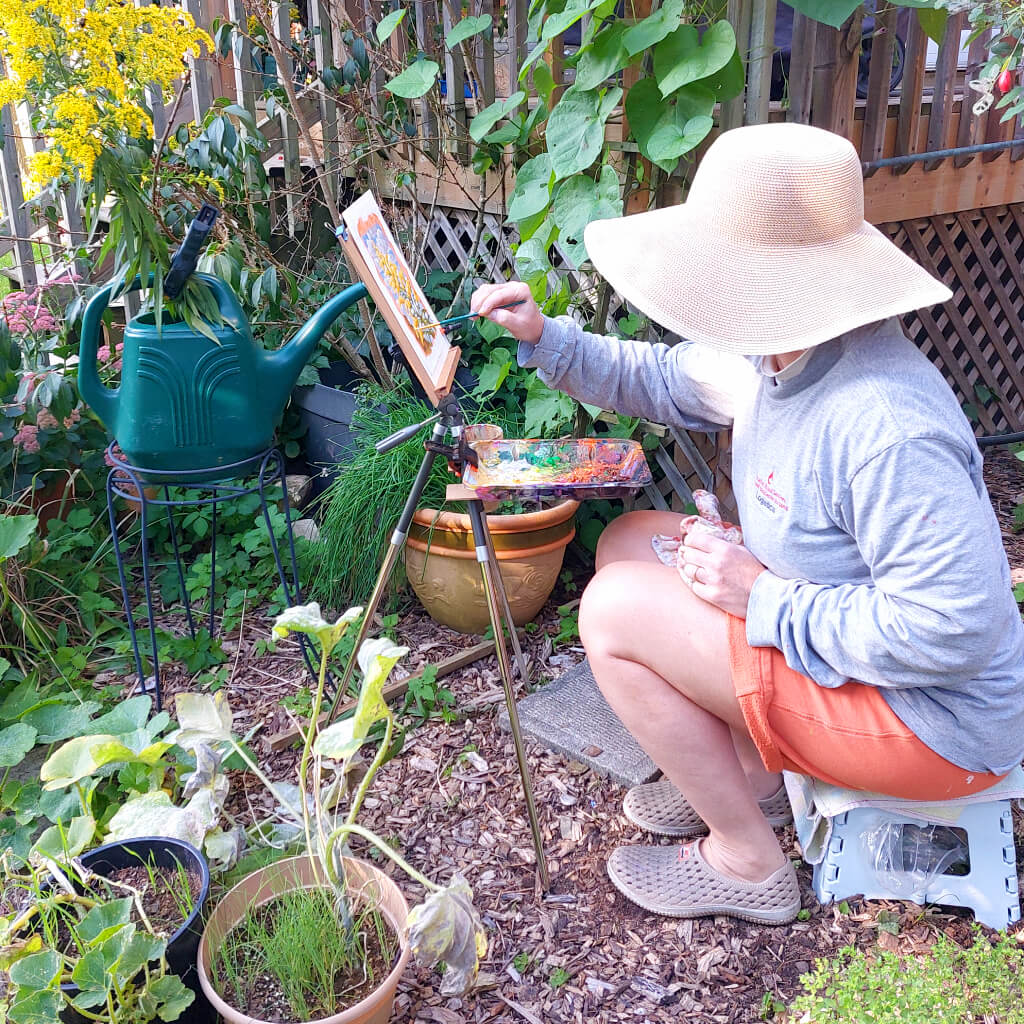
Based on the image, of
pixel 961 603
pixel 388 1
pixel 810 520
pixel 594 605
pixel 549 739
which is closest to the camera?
pixel 961 603

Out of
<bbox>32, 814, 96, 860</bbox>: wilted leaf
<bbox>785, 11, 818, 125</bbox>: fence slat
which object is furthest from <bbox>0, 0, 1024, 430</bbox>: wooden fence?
<bbox>32, 814, 96, 860</bbox>: wilted leaf

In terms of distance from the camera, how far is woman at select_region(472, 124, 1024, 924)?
137 cm

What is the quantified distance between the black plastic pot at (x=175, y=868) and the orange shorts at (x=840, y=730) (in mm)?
893

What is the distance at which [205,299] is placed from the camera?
2020mm

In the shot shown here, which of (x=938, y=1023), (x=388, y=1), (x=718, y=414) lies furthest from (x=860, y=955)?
(x=388, y=1)

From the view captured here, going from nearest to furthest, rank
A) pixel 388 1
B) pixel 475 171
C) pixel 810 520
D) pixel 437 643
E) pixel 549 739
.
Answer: pixel 810 520
pixel 549 739
pixel 437 643
pixel 475 171
pixel 388 1

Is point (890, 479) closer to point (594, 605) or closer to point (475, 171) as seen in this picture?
point (594, 605)

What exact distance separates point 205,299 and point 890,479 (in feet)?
4.58

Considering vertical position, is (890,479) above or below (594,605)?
above

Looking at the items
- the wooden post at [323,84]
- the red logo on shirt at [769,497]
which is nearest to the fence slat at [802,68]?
the red logo on shirt at [769,497]

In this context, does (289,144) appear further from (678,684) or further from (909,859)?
(909,859)

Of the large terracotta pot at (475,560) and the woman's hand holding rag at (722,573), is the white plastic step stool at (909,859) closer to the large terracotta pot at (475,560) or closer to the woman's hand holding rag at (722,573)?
the woman's hand holding rag at (722,573)

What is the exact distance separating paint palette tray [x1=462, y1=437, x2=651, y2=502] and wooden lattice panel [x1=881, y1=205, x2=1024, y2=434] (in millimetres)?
1898

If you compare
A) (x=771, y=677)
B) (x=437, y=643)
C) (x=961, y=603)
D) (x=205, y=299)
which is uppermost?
(x=205, y=299)
